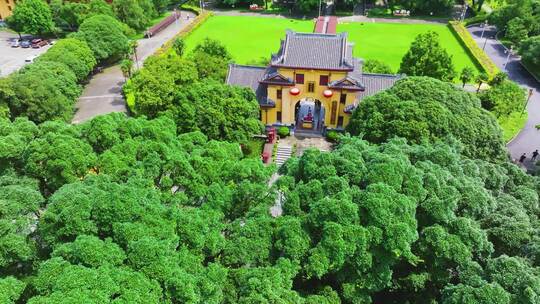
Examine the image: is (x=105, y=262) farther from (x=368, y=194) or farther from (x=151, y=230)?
(x=368, y=194)

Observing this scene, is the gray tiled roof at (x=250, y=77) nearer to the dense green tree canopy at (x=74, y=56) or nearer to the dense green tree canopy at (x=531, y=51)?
the dense green tree canopy at (x=74, y=56)

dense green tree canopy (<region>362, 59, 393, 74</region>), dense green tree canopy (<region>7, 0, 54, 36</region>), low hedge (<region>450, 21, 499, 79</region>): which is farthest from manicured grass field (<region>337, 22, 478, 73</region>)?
dense green tree canopy (<region>7, 0, 54, 36</region>)

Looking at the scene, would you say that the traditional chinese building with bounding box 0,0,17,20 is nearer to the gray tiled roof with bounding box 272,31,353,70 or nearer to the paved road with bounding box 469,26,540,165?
the gray tiled roof with bounding box 272,31,353,70

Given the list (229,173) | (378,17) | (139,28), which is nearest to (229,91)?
(229,173)

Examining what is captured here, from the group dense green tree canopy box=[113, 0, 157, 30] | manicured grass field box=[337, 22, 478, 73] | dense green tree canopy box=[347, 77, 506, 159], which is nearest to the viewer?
dense green tree canopy box=[347, 77, 506, 159]

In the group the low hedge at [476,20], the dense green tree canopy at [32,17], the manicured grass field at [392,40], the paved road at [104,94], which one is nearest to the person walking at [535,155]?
the manicured grass field at [392,40]

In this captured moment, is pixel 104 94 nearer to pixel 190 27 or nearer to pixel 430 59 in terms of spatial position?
pixel 190 27

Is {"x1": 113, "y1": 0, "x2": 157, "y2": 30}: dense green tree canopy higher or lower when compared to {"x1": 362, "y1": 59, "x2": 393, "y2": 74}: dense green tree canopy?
higher
